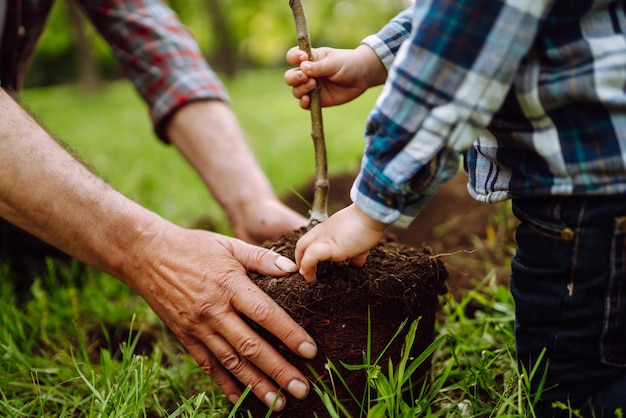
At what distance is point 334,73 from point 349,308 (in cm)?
63

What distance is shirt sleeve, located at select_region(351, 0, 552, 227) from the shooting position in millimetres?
1155

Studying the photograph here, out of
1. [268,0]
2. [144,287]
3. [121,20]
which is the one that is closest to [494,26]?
[144,287]

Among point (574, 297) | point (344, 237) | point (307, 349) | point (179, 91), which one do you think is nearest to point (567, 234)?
point (574, 297)

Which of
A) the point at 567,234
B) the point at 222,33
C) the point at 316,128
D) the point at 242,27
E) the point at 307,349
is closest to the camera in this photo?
the point at 567,234

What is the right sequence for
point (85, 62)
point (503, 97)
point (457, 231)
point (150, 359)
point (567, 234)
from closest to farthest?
point (503, 97), point (567, 234), point (150, 359), point (457, 231), point (85, 62)

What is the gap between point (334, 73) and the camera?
162 cm

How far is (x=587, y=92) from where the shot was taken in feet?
3.98

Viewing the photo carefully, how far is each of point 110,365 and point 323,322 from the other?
681mm

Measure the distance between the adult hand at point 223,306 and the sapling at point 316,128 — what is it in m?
0.19

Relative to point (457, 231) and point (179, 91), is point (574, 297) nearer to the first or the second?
point (457, 231)

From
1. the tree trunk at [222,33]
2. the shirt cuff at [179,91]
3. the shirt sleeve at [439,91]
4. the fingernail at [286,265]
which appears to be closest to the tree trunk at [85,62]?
the tree trunk at [222,33]

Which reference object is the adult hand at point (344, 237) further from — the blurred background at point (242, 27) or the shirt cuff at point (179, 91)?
the blurred background at point (242, 27)

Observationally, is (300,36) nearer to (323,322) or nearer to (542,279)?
(323,322)

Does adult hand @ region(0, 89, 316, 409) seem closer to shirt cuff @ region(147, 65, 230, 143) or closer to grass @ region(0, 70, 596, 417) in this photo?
grass @ region(0, 70, 596, 417)
